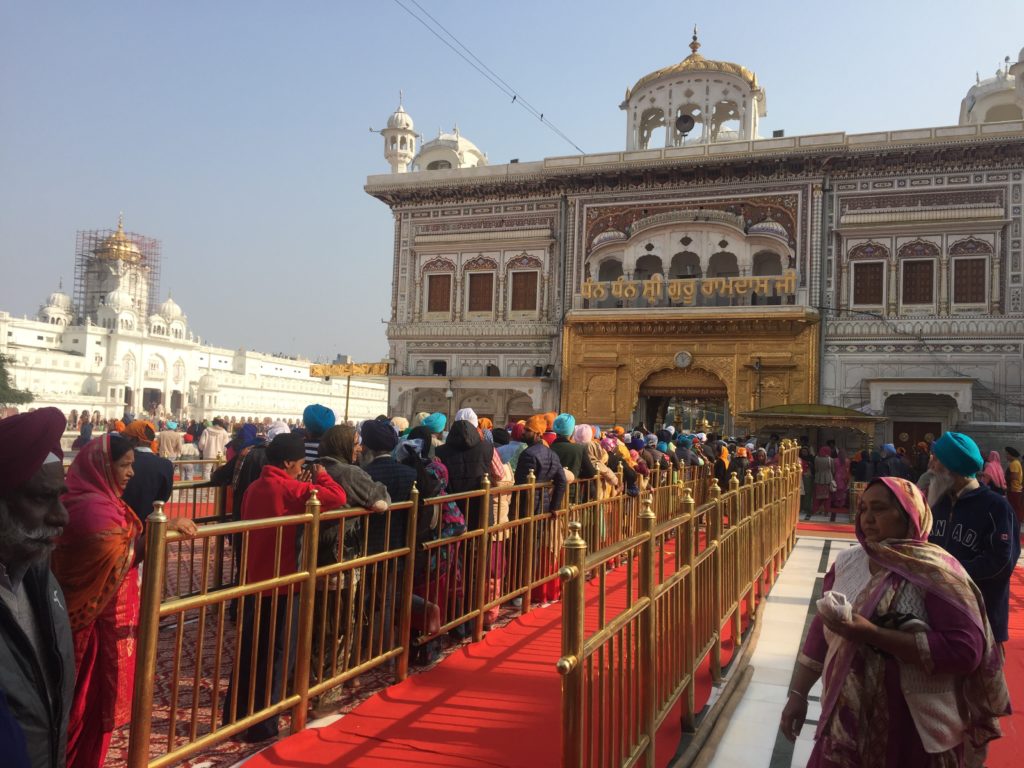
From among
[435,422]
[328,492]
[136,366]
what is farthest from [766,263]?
[136,366]

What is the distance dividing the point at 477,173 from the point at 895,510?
19.6 meters

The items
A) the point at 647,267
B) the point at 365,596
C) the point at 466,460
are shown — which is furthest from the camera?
the point at 647,267

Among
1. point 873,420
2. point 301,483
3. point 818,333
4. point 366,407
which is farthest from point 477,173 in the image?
point 366,407

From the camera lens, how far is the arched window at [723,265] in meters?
19.4

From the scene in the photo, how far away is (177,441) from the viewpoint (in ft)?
36.8

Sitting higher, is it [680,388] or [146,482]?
[680,388]

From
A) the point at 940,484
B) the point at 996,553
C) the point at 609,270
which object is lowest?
the point at 996,553

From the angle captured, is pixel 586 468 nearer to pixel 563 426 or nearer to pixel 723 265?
pixel 563 426

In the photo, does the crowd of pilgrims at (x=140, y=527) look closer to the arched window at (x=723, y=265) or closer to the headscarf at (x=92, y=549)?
the headscarf at (x=92, y=549)

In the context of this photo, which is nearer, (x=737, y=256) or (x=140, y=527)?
(x=140, y=527)

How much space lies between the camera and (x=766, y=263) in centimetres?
1931

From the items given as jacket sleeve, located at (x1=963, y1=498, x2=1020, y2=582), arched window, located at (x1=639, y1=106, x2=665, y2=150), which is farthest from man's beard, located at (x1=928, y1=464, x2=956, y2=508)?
arched window, located at (x1=639, y1=106, x2=665, y2=150)

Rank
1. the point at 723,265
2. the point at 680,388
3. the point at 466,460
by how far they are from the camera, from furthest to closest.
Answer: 1. the point at 723,265
2. the point at 680,388
3. the point at 466,460

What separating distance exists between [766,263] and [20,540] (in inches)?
770
